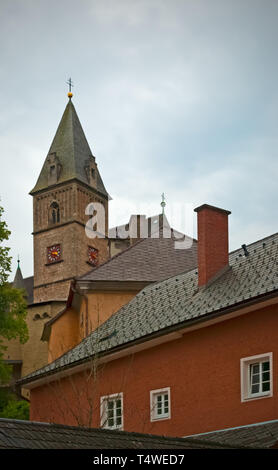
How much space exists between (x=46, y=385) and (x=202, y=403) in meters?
7.65

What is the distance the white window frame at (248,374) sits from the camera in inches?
784

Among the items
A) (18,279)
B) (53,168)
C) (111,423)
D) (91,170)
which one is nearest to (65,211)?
(53,168)

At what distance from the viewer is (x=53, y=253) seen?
296 ft

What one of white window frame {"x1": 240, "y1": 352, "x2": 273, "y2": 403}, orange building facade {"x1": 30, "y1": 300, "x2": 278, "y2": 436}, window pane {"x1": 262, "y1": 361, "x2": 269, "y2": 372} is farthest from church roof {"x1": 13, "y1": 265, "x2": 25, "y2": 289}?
window pane {"x1": 262, "y1": 361, "x2": 269, "y2": 372}

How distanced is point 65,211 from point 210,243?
67.9m

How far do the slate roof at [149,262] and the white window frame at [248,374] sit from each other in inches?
512

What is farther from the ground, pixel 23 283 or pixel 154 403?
pixel 23 283

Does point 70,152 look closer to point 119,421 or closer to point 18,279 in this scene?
point 18,279

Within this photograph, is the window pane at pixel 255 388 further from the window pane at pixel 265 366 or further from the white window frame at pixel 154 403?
the white window frame at pixel 154 403

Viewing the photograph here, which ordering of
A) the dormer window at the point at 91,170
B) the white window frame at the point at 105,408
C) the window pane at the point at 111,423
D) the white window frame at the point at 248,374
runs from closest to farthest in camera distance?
1. the white window frame at the point at 248,374
2. the white window frame at the point at 105,408
3. the window pane at the point at 111,423
4. the dormer window at the point at 91,170

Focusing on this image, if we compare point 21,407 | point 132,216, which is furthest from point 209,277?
point 132,216

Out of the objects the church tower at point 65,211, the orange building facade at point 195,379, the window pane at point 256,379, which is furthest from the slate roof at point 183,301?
the church tower at point 65,211

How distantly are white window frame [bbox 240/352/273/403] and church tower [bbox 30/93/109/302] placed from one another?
64.8 m

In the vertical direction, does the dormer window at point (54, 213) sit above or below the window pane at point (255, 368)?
above
